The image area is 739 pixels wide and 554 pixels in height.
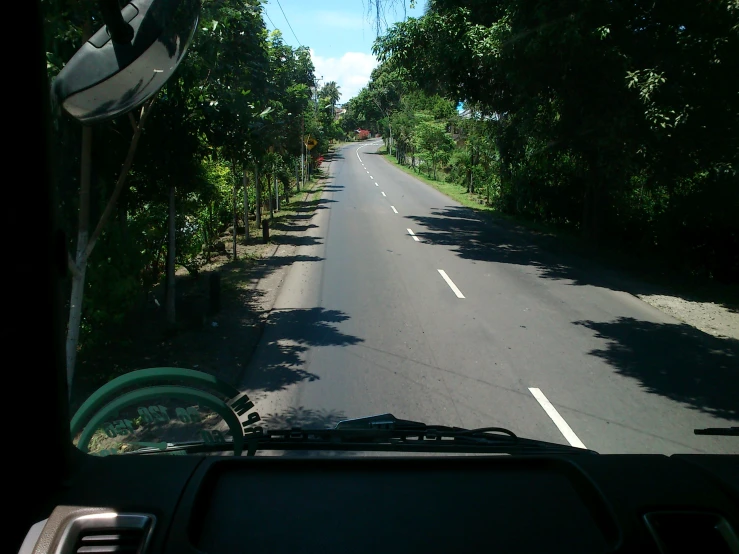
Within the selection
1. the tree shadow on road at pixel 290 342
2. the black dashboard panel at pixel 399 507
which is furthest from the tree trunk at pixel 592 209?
the black dashboard panel at pixel 399 507

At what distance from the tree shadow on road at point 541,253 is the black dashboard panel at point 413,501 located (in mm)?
11225

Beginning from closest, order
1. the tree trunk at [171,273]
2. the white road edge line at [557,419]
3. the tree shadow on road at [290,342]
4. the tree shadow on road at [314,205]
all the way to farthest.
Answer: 1. the white road edge line at [557,419]
2. the tree shadow on road at [290,342]
3. the tree trunk at [171,273]
4. the tree shadow on road at [314,205]

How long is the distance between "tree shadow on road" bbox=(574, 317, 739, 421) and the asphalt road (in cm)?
2

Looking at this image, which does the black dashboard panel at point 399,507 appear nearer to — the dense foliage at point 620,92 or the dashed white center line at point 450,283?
the dashed white center line at point 450,283

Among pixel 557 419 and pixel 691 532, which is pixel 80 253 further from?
pixel 691 532

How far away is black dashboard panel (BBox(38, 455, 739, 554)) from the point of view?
1.86 m

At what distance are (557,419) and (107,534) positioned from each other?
5.25 m

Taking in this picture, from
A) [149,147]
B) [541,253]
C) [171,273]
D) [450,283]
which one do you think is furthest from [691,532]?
[541,253]

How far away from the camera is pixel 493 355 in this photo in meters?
8.62

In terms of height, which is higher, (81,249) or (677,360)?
(81,249)

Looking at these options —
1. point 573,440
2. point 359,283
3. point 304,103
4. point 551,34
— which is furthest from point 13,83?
point 304,103

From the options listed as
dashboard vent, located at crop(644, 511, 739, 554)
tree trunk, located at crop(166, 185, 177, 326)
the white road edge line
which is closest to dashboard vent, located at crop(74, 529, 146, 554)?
dashboard vent, located at crop(644, 511, 739, 554)

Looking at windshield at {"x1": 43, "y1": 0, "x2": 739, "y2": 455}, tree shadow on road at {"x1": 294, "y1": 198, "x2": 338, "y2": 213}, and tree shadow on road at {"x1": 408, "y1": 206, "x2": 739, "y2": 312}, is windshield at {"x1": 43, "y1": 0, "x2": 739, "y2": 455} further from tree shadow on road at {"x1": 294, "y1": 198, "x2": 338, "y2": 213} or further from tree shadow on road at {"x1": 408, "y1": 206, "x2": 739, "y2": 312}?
tree shadow on road at {"x1": 294, "y1": 198, "x2": 338, "y2": 213}

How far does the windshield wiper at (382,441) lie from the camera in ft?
9.86
